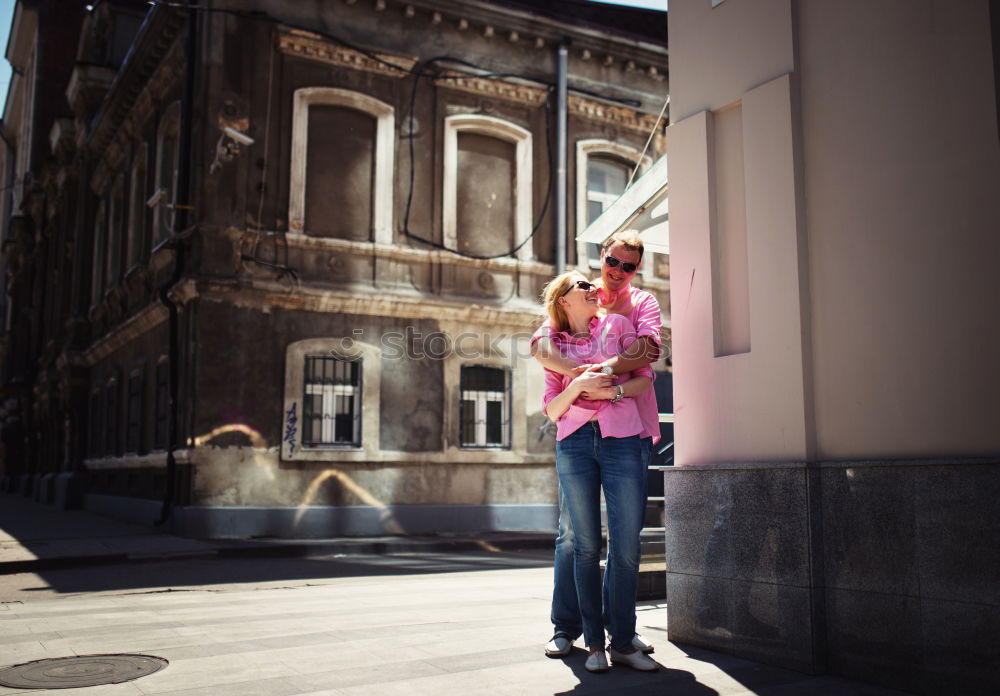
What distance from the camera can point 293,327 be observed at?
14.9 meters

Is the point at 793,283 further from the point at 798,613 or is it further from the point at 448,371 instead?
the point at 448,371

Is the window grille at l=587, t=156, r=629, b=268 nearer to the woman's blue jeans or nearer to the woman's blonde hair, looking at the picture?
the woman's blonde hair

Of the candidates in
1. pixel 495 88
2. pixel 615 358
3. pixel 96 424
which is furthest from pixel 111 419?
pixel 615 358

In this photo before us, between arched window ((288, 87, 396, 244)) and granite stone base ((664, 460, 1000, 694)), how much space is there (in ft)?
37.9

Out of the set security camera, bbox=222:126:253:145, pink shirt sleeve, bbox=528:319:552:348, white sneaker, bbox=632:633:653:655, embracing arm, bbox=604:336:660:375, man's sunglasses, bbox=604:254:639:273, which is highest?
security camera, bbox=222:126:253:145

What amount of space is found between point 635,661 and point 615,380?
129 centimetres

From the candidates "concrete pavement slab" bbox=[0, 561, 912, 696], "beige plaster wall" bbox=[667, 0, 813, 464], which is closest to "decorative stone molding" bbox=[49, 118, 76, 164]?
"concrete pavement slab" bbox=[0, 561, 912, 696]

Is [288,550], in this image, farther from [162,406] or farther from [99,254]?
[99,254]

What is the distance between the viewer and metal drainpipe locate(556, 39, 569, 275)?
17.3 metres

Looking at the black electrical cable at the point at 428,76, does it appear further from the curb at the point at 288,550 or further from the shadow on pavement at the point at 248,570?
the shadow on pavement at the point at 248,570

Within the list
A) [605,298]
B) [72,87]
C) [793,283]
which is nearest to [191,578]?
[605,298]

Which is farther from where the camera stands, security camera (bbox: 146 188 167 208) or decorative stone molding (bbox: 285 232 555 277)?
security camera (bbox: 146 188 167 208)

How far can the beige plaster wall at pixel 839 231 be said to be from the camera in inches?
151

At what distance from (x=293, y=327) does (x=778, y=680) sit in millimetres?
11898
